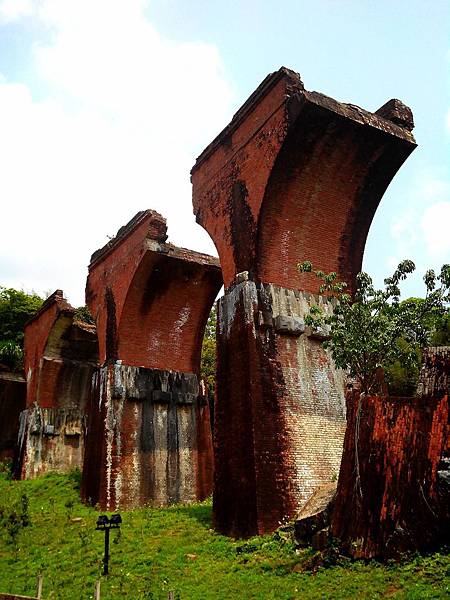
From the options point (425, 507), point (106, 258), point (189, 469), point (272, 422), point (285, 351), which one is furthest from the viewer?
point (106, 258)

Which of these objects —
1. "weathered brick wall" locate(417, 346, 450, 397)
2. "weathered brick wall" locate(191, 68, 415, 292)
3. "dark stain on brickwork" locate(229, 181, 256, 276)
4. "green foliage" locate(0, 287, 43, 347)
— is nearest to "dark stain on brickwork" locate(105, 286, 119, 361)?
"weathered brick wall" locate(191, 68, 415, 292)

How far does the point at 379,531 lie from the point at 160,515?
6.34 metres

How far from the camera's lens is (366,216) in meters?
11.2

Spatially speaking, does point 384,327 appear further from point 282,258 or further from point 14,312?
point 14,312

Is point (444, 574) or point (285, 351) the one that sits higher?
point (285, 351)

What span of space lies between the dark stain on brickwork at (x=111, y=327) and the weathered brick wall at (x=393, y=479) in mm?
8109

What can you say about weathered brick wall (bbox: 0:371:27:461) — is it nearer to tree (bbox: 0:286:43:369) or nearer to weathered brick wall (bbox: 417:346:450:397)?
tree (bbox: 0:286:43:369)

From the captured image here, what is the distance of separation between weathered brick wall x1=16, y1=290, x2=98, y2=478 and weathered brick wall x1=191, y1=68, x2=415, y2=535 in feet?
27.8

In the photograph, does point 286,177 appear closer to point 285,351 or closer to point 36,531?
point 285,351

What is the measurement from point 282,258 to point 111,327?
5.58m

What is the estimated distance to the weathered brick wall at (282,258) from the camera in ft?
30.1

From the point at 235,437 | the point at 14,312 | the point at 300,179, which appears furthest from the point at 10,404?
the point at 300,179

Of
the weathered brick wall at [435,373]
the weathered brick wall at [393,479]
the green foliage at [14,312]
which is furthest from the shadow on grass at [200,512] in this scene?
the green foliage at [14,312]

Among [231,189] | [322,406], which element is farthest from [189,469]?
[231,189]
